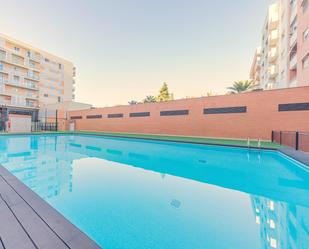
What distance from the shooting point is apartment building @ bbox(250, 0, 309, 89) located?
13.4 metres

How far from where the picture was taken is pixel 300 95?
10406 millimetres

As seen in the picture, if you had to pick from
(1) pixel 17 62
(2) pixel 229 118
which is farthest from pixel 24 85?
(2) pixel 229 118

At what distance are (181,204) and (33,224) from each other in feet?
8.14

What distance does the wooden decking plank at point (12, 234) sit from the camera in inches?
60.4

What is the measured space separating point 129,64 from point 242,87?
17046 mm

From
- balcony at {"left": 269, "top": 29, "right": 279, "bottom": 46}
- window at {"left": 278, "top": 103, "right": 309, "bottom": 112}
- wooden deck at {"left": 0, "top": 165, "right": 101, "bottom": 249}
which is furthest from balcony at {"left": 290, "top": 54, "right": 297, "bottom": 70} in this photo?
wooden deck at {"left": 0, "top": 165, "right": 101, "bottom": 249}

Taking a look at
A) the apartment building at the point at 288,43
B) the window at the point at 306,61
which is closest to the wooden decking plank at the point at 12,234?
the apartment building at the point at 288,43

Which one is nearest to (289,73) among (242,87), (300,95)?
(242,87)

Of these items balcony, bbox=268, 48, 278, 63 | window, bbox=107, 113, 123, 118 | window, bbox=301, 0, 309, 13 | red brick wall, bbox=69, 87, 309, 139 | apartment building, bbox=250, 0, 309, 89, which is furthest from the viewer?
balcony, bbox=268, 48, 278, 63

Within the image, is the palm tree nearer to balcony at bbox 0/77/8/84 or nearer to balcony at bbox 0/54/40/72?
balcony at bbox 0/54/40/72

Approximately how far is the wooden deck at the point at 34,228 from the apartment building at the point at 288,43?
61.0 ft

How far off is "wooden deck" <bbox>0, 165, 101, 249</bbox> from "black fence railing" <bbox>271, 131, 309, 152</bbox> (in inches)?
419

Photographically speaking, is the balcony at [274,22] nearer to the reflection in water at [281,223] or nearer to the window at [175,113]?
the window at [175,113]

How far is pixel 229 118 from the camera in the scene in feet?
43.5
